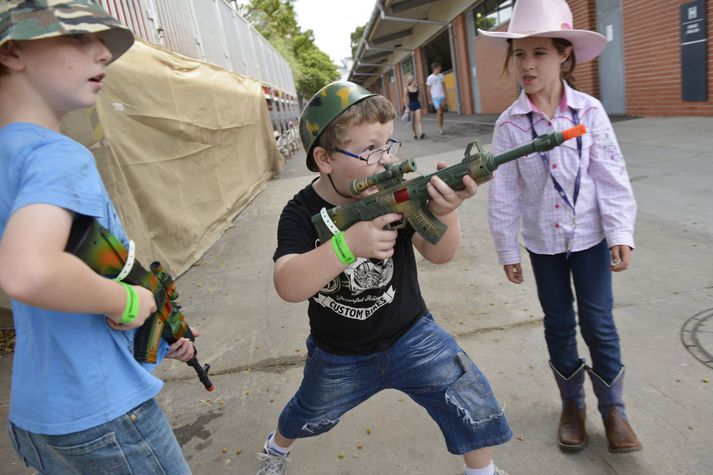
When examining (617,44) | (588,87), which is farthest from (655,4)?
(588,87)

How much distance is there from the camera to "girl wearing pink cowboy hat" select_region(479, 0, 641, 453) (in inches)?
84.7

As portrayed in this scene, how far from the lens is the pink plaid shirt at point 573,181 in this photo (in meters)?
2.13

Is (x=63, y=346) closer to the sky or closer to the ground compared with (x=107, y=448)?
closer to the sky

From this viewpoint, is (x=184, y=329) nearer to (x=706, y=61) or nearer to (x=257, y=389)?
(x=257, y=389)

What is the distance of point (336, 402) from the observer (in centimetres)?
201

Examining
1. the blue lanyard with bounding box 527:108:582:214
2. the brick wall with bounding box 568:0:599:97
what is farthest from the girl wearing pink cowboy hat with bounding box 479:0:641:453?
the brick wall with bounding box 568:0:599:97

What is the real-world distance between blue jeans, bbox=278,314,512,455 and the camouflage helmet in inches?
33.2

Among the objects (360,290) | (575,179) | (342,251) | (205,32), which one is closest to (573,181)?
(575,179)

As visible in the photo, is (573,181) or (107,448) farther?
(573,181)

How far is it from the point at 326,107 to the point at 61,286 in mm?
1088

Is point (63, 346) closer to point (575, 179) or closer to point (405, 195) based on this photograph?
point (405, 195)

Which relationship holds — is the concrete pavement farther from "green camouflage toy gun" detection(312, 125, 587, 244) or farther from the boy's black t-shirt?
"green camouflage toy gun" detection(312, 125, 587, 244)

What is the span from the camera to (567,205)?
2174mm

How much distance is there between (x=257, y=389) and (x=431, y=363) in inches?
60.7
